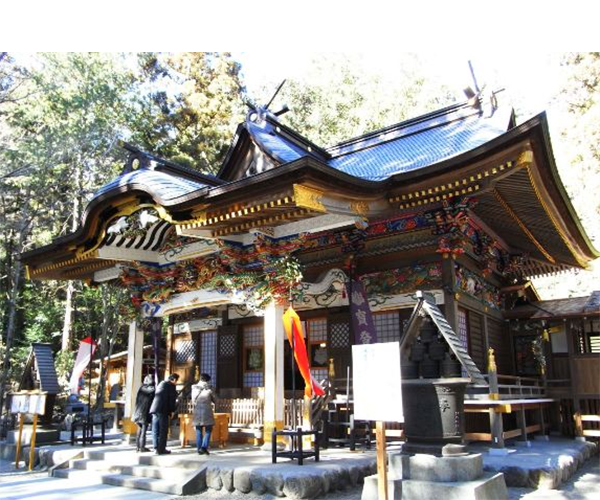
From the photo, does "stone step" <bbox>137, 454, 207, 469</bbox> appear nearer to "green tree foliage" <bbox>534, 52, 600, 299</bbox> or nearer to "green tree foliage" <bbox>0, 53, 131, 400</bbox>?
Answer: "green tree foliage" <bbox>0, 53, 131, 400</bbox>

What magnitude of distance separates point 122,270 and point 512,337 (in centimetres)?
897

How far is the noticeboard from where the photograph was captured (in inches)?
373

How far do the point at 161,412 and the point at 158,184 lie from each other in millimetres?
3705

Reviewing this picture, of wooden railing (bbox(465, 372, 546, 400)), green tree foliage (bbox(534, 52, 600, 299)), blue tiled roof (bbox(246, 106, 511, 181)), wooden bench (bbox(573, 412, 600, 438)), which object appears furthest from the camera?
green tree foliage (bbox(534, 52, 600, 299))

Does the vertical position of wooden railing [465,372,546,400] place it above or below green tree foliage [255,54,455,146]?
below

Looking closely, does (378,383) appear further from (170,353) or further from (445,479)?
(170,353)

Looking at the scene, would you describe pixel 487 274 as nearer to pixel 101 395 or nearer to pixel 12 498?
pixel 12 498

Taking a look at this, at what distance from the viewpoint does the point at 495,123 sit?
11.3 metres

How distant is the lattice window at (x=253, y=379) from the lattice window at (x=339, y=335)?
6.83 feet

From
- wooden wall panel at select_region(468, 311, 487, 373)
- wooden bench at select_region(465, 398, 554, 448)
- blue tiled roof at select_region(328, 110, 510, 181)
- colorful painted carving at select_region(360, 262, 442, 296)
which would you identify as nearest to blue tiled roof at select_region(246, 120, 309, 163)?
blue tiled roof at select_region(328, 110, 510, 181)

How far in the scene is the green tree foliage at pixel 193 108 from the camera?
2358 cm

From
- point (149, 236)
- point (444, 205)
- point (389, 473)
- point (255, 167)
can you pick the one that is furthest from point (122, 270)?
point (389, 473)

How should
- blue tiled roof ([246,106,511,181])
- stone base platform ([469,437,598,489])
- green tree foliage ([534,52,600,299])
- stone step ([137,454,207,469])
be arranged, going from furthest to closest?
green tree foliage ([534,52,600,299]) < blue tiled roof ([246,106,511,181]) < stone step ([137,454,207,469]) < stone base platform ([469,437,598,489])

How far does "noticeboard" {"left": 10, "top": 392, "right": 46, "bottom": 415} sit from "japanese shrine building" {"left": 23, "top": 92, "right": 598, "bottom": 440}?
1872mm
